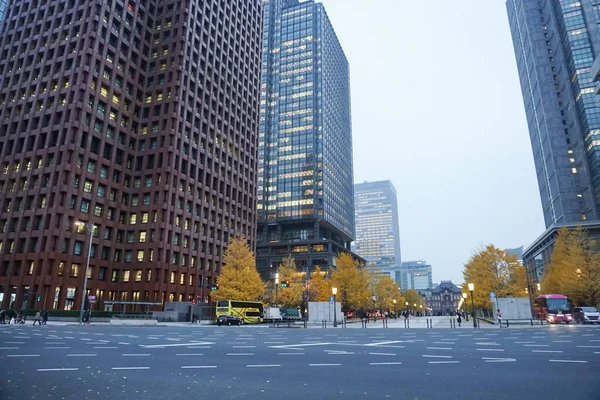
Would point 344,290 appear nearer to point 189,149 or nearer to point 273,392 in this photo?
point 189,149

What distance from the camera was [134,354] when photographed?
15.9m

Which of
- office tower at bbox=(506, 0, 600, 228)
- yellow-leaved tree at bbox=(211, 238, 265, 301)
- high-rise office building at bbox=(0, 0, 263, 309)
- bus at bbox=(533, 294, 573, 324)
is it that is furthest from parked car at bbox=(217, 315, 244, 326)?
office tower at bbox=(506, 0, 600, 228)

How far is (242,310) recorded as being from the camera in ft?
181

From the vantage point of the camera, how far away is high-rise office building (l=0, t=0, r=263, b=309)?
6338cm

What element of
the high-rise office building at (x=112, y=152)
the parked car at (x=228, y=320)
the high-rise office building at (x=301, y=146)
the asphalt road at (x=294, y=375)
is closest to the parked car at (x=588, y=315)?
the asphalt road at (x=294, y=375)

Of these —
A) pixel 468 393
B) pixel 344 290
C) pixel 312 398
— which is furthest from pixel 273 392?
pixel 344 290

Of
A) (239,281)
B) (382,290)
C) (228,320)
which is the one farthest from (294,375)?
(382,290)

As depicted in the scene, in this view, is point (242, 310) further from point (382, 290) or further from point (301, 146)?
point (301, 146)

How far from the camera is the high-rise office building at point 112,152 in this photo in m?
63.4

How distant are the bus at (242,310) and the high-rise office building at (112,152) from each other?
17.1 metres

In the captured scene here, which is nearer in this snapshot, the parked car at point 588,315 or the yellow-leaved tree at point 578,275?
the parked car at point 588,315

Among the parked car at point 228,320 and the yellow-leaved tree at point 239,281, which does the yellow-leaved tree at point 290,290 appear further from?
the parked car at point 228,320

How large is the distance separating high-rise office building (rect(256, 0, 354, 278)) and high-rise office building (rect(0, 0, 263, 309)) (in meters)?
35.6

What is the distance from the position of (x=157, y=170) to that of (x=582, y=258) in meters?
75.8
